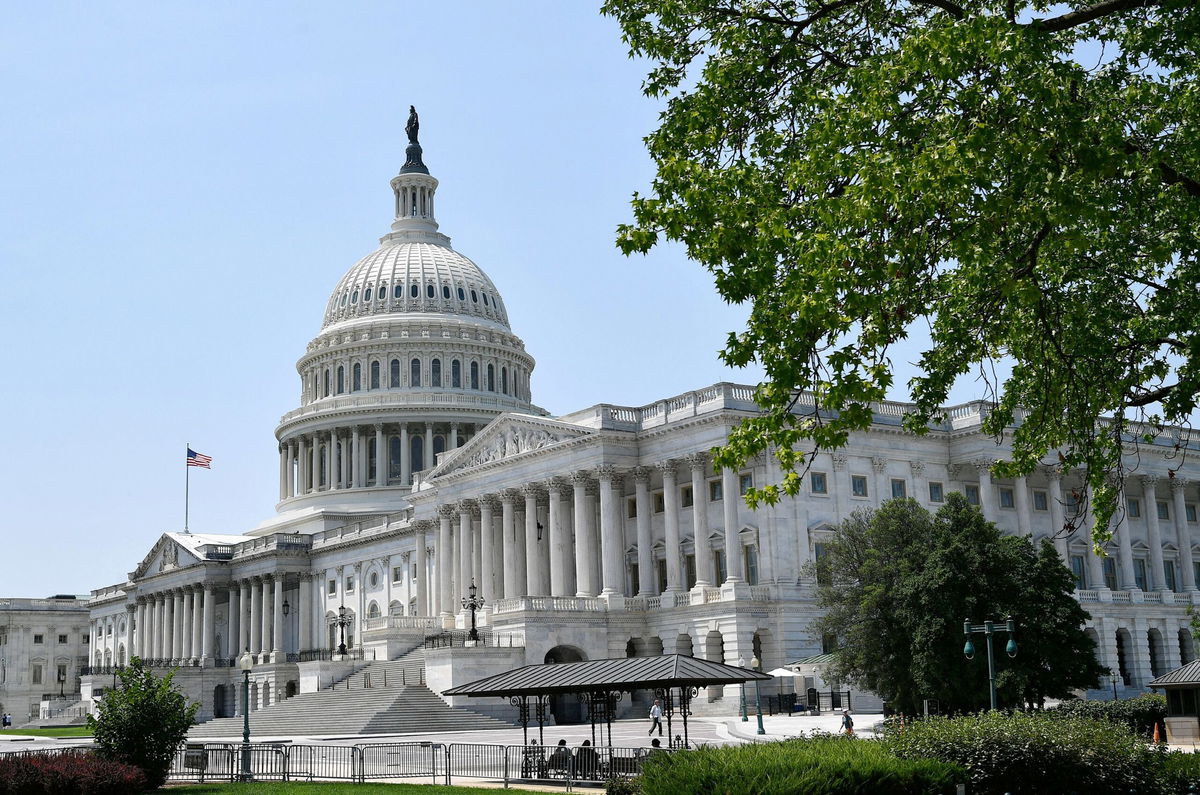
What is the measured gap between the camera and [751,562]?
2965 inches

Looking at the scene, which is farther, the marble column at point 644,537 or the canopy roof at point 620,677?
the marble column at point 644,537

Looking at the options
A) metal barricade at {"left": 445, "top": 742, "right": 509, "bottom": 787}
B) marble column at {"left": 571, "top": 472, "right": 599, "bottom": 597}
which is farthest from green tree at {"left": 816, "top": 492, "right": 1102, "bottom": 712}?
marble column at {"left": 571, "top": 472, "right": 599, "bottom": 597}

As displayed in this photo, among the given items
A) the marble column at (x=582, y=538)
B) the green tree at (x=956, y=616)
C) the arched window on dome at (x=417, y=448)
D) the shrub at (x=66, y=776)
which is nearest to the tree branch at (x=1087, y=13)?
the shrub at (x=66, y=776)

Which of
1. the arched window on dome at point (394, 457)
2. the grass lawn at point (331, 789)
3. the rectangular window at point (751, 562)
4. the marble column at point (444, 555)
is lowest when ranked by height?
the grass lawn at point (331, 789)

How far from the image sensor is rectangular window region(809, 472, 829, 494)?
7575cm

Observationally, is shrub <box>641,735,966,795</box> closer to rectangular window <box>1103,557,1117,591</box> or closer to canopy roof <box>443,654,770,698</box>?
canopy roof <box>443,654,770,698</box>

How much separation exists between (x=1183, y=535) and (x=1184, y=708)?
4926 centimetres

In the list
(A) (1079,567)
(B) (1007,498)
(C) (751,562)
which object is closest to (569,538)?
(C) (751,562)

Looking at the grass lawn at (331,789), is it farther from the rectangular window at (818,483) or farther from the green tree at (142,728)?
the rectangular window at (818,483)

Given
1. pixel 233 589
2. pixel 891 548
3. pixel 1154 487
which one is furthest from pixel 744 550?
pixel 233 589

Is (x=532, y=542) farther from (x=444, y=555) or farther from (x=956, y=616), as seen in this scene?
(x=956, y=616)

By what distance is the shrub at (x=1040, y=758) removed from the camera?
23719mm

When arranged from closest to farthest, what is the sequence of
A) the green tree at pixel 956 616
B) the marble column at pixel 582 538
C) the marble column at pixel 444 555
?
the green tree at pixel 956 616, the marble column at pixel 582 538, the marble column at pixel 444 555

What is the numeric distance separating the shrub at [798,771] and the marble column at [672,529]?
175 feet
